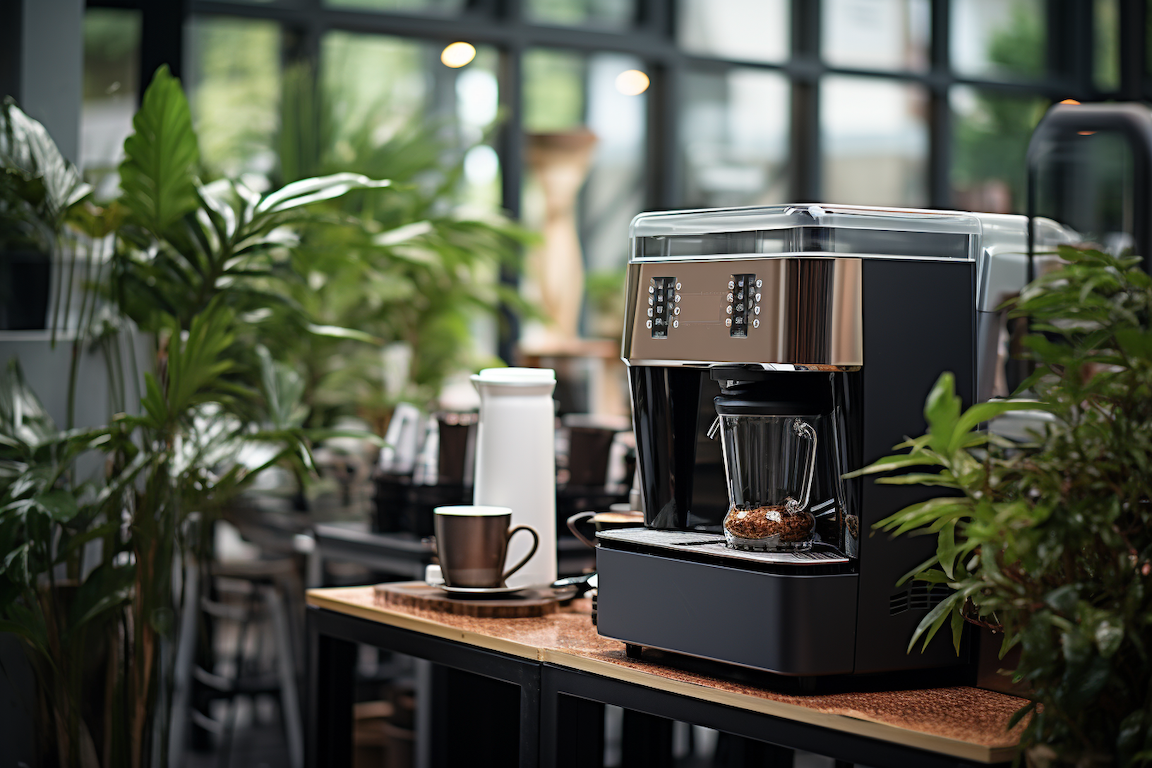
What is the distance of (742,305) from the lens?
1.47 meters

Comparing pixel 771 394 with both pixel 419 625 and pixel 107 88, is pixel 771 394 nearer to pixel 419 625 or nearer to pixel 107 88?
pixel 419 625

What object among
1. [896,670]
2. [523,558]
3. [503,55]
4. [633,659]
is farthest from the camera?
[503,55]

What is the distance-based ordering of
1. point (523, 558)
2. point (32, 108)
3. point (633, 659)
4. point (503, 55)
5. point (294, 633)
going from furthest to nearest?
point (503, 55), point (294, 633), point (32, 108), point (523, 558), point (633, 659)

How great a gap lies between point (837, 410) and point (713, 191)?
173 inches

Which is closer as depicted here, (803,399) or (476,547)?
(803,399)

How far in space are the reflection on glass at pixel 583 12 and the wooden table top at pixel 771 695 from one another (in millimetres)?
3856

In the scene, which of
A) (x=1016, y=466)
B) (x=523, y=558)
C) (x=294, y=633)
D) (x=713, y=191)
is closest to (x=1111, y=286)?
(x=1016, y=466)

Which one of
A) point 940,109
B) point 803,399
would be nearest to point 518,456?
point 803,399

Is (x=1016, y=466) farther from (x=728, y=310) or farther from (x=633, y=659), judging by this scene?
(x=633, y=659)

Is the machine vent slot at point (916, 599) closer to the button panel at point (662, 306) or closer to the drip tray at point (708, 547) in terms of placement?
the drip tray at point (708, 547)

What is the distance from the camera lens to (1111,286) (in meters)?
1.22

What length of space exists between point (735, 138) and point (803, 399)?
174 inches

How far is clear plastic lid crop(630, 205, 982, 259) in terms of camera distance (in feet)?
4.69

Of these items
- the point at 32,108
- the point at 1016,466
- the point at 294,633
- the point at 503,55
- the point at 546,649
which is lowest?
the point at 294,633
